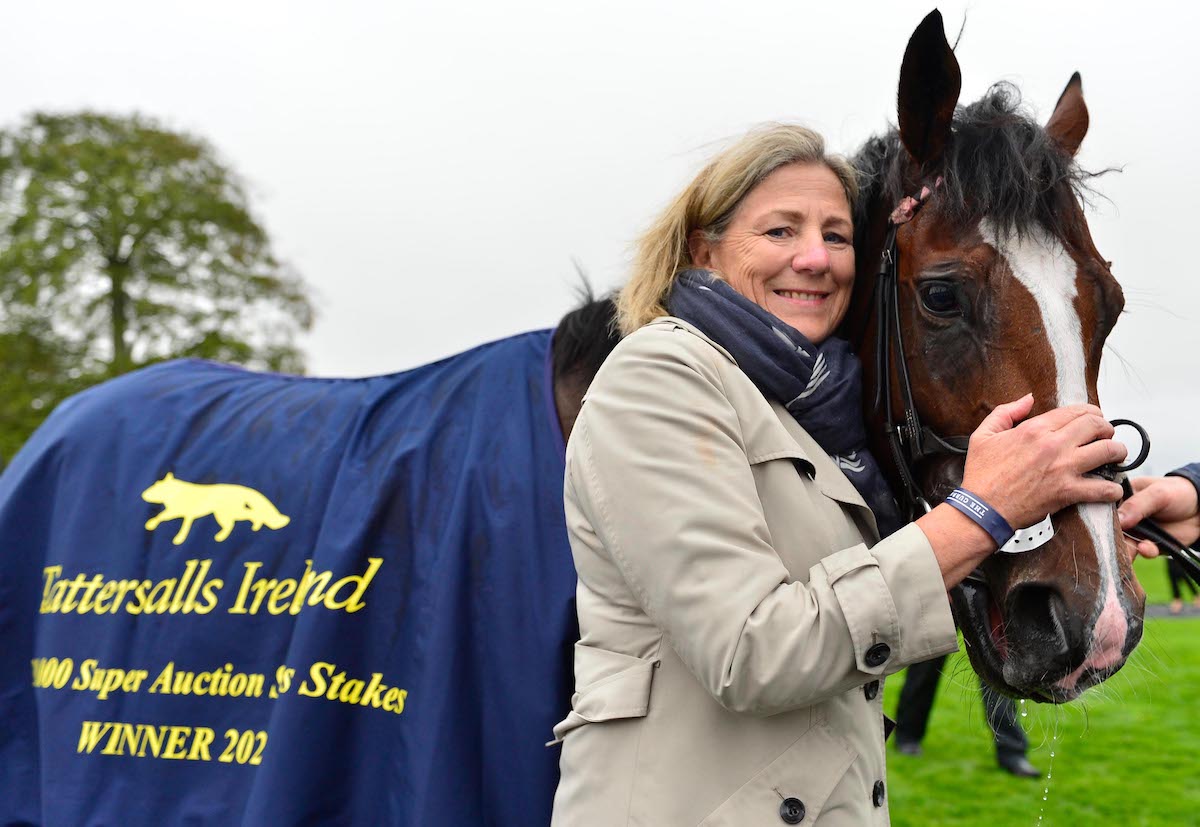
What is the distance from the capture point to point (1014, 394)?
1844mm

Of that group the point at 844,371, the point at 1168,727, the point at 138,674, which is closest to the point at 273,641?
the point at 138,674

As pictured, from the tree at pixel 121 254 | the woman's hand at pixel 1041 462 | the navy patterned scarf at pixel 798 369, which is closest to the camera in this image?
the woman's hand at pixel 1041 462

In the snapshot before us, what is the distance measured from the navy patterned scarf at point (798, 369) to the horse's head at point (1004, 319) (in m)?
0.12

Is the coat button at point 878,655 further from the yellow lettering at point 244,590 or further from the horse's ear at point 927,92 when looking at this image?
the yellow lettering at point 244,590

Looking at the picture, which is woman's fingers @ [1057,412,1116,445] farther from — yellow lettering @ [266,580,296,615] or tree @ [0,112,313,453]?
tree @ [0,112,313,453]

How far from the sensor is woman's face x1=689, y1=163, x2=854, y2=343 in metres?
2.01

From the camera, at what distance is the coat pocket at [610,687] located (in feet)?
5.39

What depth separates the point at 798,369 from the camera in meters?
1.88

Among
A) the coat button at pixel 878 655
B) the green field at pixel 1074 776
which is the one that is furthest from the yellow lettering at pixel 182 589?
the green field at pixel 1074 776

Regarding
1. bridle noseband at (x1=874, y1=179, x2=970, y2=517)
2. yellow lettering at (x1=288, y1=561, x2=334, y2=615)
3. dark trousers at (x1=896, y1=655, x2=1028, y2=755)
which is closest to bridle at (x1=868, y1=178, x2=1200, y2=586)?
bridle noseband at (x1=874, y1=179, x2=970, y2=517)

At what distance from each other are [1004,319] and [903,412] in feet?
0.97

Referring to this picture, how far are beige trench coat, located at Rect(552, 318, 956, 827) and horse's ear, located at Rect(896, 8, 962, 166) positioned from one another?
82cm

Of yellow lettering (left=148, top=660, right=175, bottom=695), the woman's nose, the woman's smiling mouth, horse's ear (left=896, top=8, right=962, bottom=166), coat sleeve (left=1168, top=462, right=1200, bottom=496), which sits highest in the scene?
horse's ear (left=896, top=8, right=962, bottom=166)

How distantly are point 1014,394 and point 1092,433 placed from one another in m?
0.20
